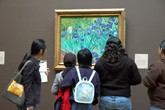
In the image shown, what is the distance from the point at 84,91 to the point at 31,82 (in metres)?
0.55

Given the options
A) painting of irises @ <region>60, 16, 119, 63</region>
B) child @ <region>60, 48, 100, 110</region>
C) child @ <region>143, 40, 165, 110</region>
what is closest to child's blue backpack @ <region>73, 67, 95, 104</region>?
child @ <region>60, 48, 100, 110</region>

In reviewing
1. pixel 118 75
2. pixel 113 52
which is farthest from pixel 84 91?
pixel 113 52

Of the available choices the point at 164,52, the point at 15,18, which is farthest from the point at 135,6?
the point at 15,18

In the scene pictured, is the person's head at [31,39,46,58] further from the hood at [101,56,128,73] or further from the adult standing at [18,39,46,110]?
the hood at [101,56,128,73]

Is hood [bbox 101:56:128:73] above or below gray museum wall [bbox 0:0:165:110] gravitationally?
below

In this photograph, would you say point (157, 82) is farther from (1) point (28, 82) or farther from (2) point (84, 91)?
(1) point (28, 82)

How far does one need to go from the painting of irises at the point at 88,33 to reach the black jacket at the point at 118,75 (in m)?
1.01

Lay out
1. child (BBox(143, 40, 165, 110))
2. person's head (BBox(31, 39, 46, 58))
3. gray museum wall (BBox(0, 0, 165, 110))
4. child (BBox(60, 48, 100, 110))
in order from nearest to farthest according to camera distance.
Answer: child (BBox(143, 40, 165, 110)) < child (BBox(60, 48, 100, 110)) < person's head (BBox(31, 39, 46, 58)) < gray museum wall (BBox(0, 0, 165, 110))

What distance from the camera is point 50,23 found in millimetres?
3945

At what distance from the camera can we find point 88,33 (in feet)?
12.4

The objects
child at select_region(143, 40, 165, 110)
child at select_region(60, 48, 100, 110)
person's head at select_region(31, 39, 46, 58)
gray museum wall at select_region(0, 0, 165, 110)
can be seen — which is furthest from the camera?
gray museum wall at select_region(0, 0, 165, 110)

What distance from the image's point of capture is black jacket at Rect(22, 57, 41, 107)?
2703 millimetres

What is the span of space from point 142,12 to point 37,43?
64.4 inches

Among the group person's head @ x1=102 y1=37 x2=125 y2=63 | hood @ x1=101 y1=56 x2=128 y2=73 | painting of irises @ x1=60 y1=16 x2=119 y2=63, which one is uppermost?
painting of irises @ x1=60 y1=16 x2=119 y2=63
